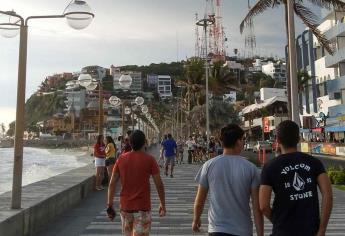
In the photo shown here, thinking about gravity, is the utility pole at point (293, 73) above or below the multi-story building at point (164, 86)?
below

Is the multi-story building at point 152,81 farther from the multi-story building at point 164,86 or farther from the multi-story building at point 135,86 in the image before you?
the multi-story building at point 135,86

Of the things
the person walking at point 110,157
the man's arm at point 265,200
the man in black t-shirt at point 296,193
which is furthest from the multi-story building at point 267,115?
the man in black t-shirt at point 296,193

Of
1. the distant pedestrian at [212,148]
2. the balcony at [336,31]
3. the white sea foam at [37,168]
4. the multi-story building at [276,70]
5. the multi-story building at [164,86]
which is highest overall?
the multi-story building at [276,70]

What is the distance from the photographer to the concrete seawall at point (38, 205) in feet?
22.8

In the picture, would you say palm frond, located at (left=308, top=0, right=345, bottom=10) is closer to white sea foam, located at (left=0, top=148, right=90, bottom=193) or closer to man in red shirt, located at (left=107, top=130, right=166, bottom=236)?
white sea foam, located at (left=0, top=148, right=90, bottom=193)

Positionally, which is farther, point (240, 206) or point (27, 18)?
point (27, 18)

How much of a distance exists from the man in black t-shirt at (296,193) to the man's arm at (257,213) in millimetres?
271

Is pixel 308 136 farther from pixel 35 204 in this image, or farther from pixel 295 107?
pixel 35 204

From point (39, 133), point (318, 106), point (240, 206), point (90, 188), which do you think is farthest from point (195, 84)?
point (39, 133)

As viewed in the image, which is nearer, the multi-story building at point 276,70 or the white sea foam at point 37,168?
the white sea foam at point 37,168

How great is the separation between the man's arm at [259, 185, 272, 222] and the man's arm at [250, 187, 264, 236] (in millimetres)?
135

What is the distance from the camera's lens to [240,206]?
4.30 m

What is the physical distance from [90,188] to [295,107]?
20.1ft

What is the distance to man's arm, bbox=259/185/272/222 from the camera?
3982 millimetres
